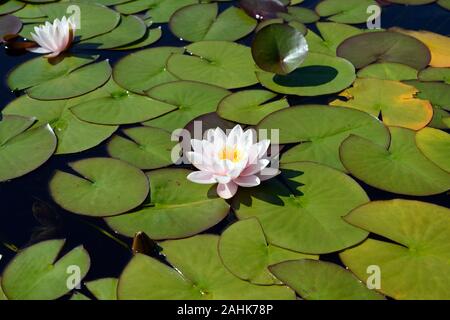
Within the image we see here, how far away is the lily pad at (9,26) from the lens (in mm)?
3512

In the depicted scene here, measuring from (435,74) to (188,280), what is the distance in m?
1.87

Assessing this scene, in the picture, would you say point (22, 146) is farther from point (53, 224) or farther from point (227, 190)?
point (227, 190)

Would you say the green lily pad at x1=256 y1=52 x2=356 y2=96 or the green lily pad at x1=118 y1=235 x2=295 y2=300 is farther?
the green lily pad at x1=256 y1=52 x2=356 y2=96

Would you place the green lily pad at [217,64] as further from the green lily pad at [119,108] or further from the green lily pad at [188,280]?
the green lily pad at [188,280]

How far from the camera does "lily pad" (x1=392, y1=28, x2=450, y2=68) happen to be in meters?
3.13

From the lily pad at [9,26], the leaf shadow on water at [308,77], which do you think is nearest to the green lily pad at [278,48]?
the leaf shadow on water at [308,77]

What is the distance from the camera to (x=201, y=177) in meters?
2.29

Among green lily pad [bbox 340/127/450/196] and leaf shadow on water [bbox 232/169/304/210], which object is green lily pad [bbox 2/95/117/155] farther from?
green lily pad [bbox 340/127/450/196]

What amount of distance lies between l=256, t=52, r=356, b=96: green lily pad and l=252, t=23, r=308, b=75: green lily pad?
0.07m

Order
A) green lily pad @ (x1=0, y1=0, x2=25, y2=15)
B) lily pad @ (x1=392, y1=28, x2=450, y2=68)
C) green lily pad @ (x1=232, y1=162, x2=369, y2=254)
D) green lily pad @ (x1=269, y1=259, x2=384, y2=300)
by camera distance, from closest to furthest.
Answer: green lily pad @ (x1=269, y1=259, x2=384, y2=300), green lily pad @ (x1=232, y1=162, x2=369, y2=254), lily pad @ (x1=392, y1=28, x2=450, y2=68), green lily pad @ (x1=0, y1=0, x2=25, y2=15)

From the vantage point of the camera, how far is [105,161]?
252 centimetres

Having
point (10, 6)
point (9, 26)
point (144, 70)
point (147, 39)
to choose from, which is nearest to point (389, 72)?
point (144, 70)

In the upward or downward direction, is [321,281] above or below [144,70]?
below

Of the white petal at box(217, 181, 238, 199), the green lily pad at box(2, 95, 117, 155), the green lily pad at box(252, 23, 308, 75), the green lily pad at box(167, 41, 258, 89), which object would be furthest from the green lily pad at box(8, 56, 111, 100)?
the white petal at box(217, 181, 238, 199)
